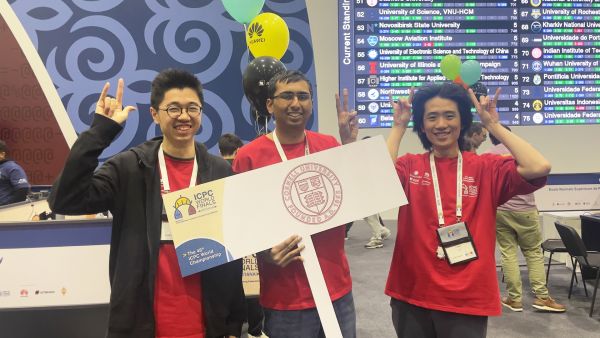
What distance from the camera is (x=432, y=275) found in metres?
1.51

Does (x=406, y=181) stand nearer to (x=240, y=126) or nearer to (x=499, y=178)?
(x=499, y=178)

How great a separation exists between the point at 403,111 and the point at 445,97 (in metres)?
0.20

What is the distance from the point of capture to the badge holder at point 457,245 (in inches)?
58.4

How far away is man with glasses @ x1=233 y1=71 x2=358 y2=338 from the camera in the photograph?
148 cm

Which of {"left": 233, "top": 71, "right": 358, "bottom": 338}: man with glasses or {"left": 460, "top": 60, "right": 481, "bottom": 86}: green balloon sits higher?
{"left": 460, "top": 60, "right": 481, "bottom": 86}: green balloon

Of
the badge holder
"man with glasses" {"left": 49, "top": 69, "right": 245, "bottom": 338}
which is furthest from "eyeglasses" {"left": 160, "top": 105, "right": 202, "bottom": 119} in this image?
the badge holder

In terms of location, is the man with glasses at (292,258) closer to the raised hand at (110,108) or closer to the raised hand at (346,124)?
the raised hand at (346,124)

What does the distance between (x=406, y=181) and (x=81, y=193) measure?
108 cm

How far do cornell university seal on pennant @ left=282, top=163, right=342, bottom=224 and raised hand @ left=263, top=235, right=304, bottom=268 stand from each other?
0.25ft

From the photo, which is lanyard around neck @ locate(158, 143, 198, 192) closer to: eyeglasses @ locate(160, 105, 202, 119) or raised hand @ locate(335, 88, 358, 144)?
eyeglasses @ locate(160, 105, 202, 119)

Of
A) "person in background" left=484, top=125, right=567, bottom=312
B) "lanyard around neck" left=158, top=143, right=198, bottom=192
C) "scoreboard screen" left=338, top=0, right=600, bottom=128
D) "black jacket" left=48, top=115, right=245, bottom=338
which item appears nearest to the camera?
"black jacket" left=48, top=115, right=245, bottom=338

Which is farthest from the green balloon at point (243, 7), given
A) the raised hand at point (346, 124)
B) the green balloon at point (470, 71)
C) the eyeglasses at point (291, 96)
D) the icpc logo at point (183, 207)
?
the icpc logo at point (183, 207)

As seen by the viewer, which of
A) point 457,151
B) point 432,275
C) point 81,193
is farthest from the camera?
point 457,151

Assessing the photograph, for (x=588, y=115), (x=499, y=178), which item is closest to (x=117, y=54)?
(x=499, y=178)
